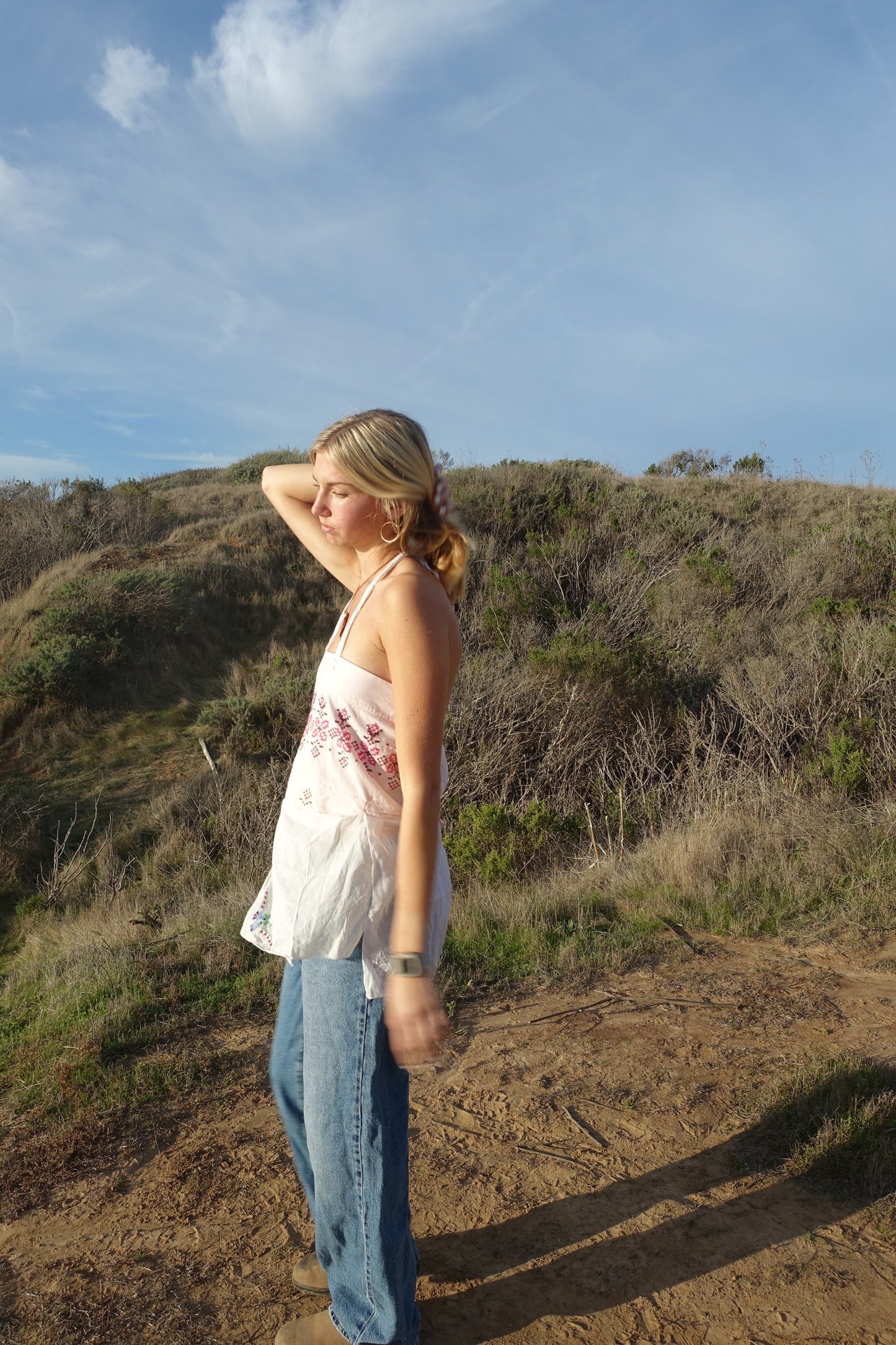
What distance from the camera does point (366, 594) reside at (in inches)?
64.3

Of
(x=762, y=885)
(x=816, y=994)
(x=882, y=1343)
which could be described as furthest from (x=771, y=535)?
(x=882, y=1343)

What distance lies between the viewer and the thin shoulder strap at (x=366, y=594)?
160cm

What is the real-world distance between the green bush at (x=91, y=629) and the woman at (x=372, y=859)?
27.6 feet

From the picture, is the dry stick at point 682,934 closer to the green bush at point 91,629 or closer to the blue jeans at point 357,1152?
the blue jeans at point 357,1152

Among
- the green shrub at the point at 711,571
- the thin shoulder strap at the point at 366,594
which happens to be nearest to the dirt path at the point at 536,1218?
the thin shoulder strap at the point at 366,594

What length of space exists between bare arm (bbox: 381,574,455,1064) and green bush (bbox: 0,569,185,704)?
8688 mm

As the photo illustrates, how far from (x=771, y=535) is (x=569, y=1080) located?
1260 centimetres

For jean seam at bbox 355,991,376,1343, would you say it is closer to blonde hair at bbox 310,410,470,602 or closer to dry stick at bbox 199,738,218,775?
blonde hair at bbox 310,410,470,602

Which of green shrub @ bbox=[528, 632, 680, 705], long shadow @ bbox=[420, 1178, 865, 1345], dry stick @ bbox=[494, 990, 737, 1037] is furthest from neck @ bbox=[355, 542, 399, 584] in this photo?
green shrub @ bbox=[528, 632, 680, 705]

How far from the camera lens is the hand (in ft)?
4.66

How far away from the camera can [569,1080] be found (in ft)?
10.2

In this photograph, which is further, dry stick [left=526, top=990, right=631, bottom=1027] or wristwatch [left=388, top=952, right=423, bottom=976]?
dry stick [left=526, top=990, right=631, bottom=1027]

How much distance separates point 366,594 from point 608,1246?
1.86 m

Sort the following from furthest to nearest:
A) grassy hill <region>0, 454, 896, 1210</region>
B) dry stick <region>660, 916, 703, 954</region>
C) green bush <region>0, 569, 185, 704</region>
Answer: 1. green bush <region>0, 569, 185, 704</region>
2. dry stick <region>660, 916, 703, 954</region>
3. grassy hill <region>0, 454, 896, 1210</region>
